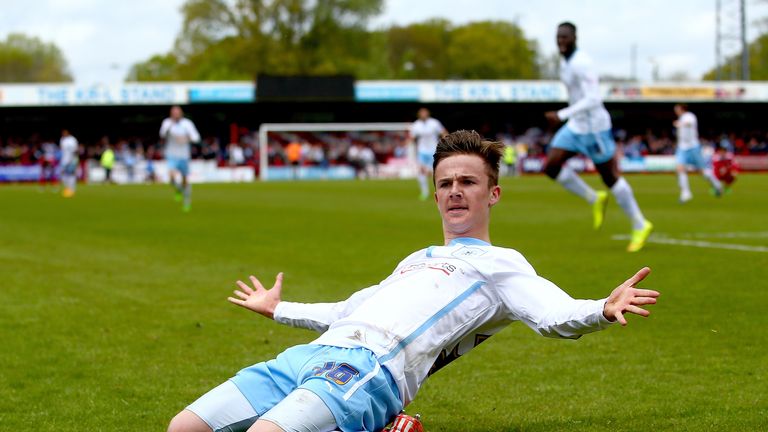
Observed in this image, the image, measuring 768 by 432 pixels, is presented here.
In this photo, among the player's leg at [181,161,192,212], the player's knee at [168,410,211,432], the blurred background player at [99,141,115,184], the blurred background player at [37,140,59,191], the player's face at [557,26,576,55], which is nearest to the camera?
Answer: the player's knee at [168,410,211,432]

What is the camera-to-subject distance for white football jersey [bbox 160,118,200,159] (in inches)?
935

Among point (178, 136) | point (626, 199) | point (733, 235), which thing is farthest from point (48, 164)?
point (626, 199)

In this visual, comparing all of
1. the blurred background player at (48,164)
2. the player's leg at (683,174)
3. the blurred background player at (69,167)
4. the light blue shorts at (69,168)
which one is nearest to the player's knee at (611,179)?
the player's leg at (683,174)

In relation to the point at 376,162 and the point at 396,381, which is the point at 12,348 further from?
the point at 376,162

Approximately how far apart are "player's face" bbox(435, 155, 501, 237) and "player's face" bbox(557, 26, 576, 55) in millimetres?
8553

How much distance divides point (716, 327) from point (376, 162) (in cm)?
4735

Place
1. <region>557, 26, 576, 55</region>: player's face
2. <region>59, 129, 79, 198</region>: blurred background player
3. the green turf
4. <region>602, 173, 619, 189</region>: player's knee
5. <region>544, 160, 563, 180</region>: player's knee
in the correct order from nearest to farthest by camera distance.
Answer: the green turf < <region>557, 26, 576, 55</region>: player's face < <region>602, 173, 619, 189</region>: player's knee < <region>544, 160, 563, 180</region>: player's knee < <region>59, 129, 79, 198</region>: blurred background player

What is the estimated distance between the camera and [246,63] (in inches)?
3199

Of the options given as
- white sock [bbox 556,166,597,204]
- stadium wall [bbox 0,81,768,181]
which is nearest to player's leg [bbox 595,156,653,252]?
white sock [bbox 556,166,597,204]

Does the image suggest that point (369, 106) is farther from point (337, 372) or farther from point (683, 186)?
point (337, 372)

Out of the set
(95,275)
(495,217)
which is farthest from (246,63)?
(95,275)

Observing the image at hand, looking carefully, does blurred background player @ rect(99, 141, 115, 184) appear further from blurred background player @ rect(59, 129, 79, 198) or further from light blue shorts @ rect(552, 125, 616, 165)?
light blue shorts @ rect(552, 125, 616, 165)

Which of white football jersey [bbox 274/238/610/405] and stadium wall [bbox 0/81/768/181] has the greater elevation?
stadium wall [bbox 0/81/768/181]

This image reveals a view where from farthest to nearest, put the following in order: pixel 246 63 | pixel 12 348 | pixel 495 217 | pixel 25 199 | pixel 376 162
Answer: pixel 246 63 < pixel 376 162 < pixel 25 199 < pixel 495 217 < pixel 12 348
